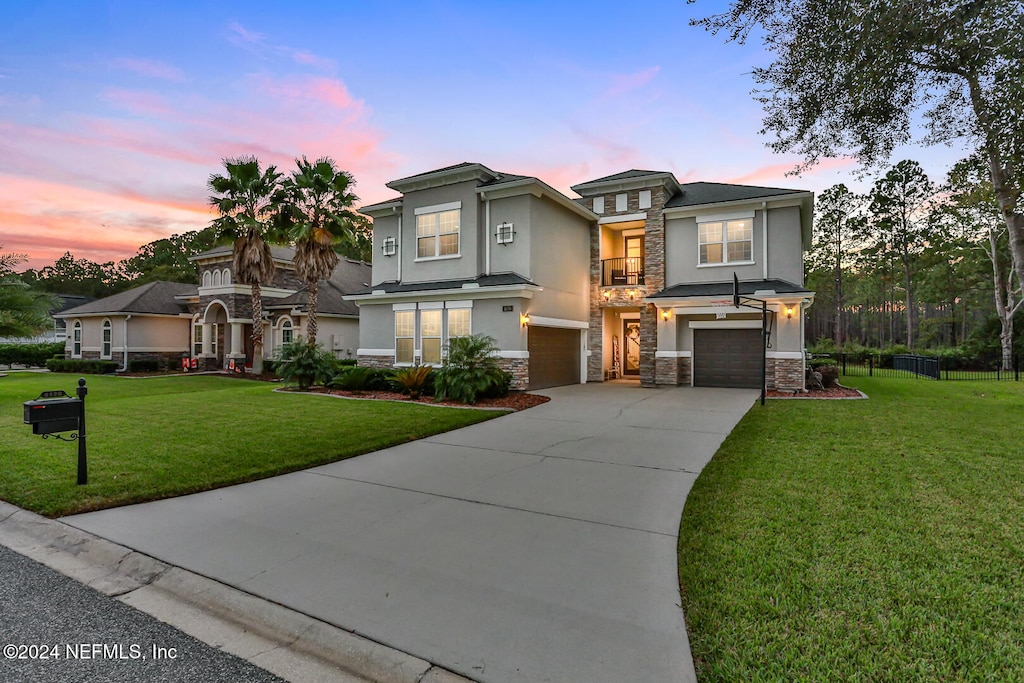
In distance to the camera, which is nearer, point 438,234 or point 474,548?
point 474,548

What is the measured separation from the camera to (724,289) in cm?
1577

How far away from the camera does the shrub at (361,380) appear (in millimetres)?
14945

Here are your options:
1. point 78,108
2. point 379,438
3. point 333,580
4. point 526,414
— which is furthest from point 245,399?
point 333,580

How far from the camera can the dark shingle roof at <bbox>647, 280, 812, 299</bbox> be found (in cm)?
1489

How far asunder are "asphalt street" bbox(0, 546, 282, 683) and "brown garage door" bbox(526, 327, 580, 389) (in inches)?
479

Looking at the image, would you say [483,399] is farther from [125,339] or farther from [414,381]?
[125,339]

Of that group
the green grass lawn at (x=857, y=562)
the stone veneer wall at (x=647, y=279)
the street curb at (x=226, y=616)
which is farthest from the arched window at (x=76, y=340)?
the green grass lawn at (x=857, y=562)

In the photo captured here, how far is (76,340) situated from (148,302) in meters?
6.02

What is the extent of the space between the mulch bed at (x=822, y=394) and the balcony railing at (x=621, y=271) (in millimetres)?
6321

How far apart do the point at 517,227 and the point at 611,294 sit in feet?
16.6

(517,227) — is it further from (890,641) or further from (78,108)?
(890,641)

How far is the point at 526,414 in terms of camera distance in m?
11.0

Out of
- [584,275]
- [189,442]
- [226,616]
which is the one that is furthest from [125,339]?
[226,616]

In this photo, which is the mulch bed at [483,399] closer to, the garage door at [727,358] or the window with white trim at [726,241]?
the garage door at [727,358]
